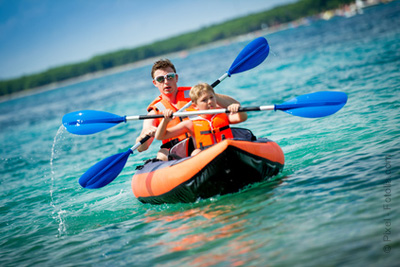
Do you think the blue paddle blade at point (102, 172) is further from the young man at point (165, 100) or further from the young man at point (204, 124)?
the young man at point (204, 124)

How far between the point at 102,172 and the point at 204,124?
164cm

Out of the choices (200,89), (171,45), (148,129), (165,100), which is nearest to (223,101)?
(200,89)

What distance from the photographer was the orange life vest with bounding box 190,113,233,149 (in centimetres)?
477

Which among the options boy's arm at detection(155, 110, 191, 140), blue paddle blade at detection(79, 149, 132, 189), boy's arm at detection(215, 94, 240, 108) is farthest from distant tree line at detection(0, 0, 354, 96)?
boy's arm at detection(155, 110, 191, 140)

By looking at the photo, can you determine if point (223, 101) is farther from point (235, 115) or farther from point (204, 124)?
point (204, 124)

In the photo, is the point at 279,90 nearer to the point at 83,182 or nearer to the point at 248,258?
the point at 83,182

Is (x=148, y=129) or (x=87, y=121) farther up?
(x=87, y=121)

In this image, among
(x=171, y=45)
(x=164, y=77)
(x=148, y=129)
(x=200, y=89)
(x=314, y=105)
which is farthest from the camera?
(x=171, y=45)

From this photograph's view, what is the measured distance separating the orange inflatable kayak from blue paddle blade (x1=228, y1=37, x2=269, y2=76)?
1681 mm

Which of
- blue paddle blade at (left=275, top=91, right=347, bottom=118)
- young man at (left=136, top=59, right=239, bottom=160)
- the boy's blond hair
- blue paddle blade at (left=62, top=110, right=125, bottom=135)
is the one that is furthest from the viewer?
blue paddle blade at (left=62, top=110, right=125, bottom=135)

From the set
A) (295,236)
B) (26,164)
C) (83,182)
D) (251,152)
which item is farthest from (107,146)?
(295,236)

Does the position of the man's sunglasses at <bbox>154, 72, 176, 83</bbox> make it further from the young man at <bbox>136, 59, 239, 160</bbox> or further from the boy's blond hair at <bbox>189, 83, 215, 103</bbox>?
the boy's blond hair at <bbox>189, 83, 215, 103</bbox>

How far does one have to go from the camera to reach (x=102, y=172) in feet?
18.4

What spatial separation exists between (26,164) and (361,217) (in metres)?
9.10
